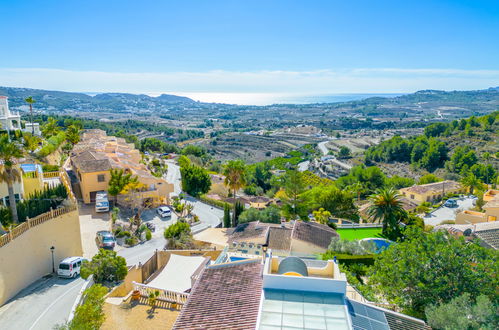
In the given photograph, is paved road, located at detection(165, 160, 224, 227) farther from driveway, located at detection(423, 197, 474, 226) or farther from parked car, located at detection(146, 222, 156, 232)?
driveway, located at detection(423, 197, 474, 226)

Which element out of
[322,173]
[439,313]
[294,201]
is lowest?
[322,173]

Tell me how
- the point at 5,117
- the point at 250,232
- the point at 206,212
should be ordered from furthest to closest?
the point at 5,117 < the point at 206,212 < the point at 250,232

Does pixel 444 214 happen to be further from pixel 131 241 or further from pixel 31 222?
pixel 31 222

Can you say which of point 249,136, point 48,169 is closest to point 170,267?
point 48,169

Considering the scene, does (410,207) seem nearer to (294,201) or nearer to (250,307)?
(294,201)

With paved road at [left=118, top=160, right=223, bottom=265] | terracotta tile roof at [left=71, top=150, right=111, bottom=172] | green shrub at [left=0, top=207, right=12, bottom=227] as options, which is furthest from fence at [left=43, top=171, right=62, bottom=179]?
green shrub at [left=0, top=207, right=12, bottom=227]

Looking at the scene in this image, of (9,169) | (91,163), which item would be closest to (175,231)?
A: (9,169)
